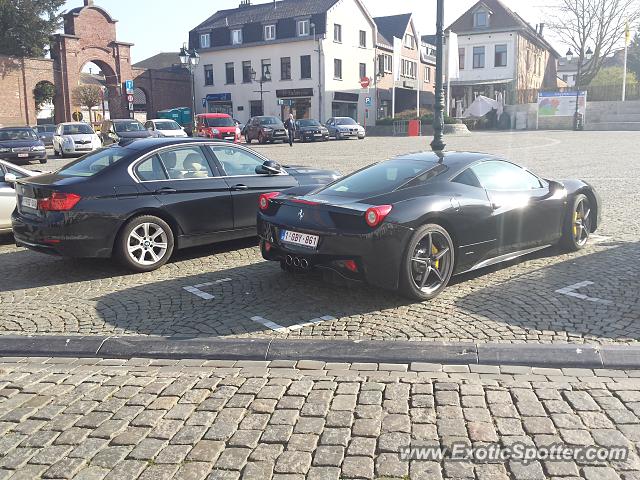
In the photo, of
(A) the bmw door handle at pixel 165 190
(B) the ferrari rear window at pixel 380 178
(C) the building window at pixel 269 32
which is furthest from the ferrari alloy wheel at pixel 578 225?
(C) the building window at pixel 269 32

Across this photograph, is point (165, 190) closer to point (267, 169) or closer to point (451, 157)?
point (267, 169)

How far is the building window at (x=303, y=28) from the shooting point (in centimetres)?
5509

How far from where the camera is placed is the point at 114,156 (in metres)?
7.34

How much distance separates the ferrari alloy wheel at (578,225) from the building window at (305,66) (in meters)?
49.8

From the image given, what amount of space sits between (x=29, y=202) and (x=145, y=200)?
1274mm

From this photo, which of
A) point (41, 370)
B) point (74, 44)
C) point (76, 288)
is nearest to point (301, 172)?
point (76, 288)

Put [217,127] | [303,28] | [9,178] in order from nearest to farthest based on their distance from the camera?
[9,178] < [217,127] < [303,28]

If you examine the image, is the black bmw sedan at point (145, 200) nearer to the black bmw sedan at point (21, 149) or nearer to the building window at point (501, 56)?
the black bmw sedan at point (21, 149)

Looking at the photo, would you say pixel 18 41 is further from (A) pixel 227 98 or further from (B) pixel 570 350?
(B) pixel 570 350

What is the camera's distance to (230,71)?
60.2 meters

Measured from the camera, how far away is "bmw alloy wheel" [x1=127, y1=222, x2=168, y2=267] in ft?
23.0

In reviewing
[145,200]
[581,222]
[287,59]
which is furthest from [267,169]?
[287,59]

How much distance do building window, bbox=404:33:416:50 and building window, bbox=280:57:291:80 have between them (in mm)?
15786

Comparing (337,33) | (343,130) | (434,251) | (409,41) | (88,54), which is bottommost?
(434,251)
